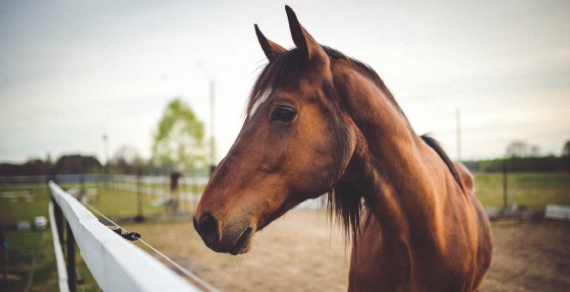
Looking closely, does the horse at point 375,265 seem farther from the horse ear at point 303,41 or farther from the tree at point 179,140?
the tree at point 179,140

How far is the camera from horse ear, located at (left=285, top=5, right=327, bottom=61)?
1396 millimetres

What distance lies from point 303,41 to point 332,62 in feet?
0.99

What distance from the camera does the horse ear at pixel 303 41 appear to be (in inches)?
55.0

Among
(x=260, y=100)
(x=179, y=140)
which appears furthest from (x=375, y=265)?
(x=179, y=140)

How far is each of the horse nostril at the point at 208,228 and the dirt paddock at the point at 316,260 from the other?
2.49m

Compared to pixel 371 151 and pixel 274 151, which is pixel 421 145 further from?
pixel 274 151

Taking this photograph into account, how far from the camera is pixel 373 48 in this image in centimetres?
585

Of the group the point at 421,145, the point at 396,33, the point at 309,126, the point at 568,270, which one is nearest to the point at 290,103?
the point at 309,126

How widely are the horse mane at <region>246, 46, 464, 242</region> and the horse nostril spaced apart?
24.0 inches

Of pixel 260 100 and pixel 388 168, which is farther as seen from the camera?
pixel 388 168

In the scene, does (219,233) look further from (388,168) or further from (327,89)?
(388,168)

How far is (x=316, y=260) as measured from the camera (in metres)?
7.32

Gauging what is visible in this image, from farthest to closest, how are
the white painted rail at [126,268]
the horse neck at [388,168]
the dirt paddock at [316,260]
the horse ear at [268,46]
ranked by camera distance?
the dirt paddock at [316,260]
the horse ear at [268,46]
the horse neck at [388,168]
the white painted rail at [126,268]

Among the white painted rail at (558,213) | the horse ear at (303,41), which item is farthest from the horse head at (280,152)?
the white painted rail at (558,213)
